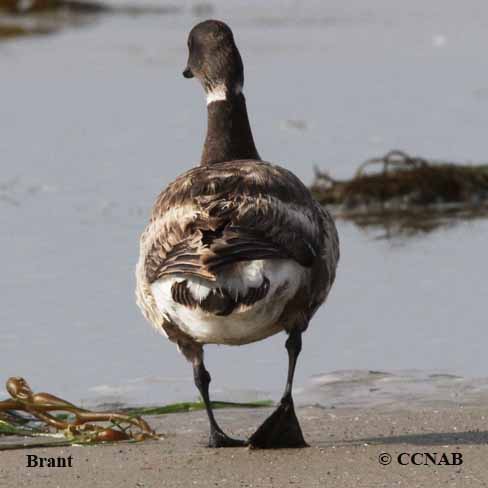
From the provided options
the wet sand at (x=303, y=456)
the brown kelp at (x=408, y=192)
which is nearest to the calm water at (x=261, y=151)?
the wet sand at (x=303, y=456)

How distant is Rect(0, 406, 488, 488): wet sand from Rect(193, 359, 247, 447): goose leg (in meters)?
0.06

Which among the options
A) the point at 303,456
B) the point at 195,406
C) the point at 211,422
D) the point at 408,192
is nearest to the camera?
the point at 303,456

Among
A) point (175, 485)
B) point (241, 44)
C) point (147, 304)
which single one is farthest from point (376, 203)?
point (241, 44)

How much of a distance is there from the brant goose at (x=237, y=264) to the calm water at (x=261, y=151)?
914 millimetres

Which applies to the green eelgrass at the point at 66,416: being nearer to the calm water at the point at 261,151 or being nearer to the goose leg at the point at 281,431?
the calm water at the point at 261,151

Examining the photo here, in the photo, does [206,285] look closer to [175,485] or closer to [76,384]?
[175,485]

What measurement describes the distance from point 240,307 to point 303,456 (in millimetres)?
629

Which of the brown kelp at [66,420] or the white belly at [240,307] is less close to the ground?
the white belly at [240,307]

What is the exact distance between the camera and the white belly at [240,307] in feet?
17.1

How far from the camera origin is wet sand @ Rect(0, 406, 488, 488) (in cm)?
496

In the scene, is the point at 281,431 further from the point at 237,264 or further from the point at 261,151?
the point at 261,151

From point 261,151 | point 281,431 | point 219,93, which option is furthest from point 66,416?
point 261,151

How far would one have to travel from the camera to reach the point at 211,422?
225 inches

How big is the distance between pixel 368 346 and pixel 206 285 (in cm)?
224
